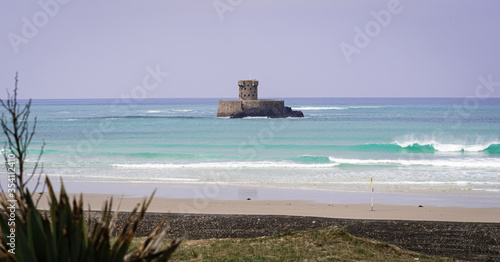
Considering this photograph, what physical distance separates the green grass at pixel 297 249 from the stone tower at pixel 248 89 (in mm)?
80961

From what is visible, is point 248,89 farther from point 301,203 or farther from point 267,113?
point 301,203

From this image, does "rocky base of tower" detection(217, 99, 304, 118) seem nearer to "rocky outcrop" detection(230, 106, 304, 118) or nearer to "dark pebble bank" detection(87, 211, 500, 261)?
"rocky outcrop" detection(230, 106, 304, 118)

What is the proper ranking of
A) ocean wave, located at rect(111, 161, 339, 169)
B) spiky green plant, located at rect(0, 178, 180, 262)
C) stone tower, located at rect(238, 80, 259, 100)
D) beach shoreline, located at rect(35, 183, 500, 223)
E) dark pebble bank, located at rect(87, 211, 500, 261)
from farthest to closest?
1. stone tower, located at rect(238, 80, 259, 100)
2. ocean wave, located at rect(111, 161, 339, 169)
3. beach shoreline, located at rect(35, 183, 500, 223)
4. dark pebble bank, located at rect(87, 211, 500, 261)
5. spiky green plant, located at rect(0, 178, 180, 262)

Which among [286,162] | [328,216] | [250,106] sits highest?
[250,106]

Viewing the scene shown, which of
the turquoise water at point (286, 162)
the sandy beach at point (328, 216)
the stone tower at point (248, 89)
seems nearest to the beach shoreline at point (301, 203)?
the sandy beach at point (328, 216)

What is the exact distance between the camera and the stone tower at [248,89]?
9212 centimetres

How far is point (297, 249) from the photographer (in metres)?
10.5

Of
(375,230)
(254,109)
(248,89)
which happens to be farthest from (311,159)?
(248,89)

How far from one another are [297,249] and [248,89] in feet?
272

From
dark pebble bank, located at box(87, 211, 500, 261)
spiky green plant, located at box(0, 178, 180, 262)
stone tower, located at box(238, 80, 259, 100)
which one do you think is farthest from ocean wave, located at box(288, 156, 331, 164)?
stone tower, located at box(238, 80, 259, 100)

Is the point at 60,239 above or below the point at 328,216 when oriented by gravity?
above

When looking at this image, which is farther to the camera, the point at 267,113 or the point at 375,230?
the point at 267,113

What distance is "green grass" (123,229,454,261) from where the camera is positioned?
32.6ft

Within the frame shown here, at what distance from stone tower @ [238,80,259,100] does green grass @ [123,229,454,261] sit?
80961 mm
